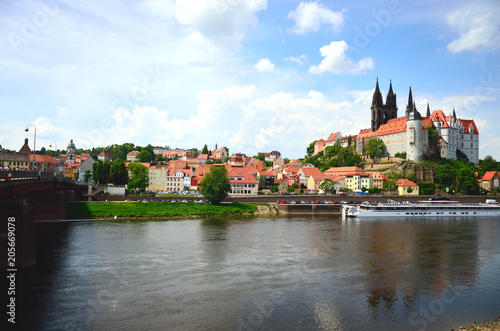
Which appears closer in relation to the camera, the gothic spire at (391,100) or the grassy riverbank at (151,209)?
the grassy riverbank at (151,209)

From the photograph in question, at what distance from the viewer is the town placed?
267 ft

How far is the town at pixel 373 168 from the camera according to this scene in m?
81.5

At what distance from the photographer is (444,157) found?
4338 inches

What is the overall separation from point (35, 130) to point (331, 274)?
28328 mm

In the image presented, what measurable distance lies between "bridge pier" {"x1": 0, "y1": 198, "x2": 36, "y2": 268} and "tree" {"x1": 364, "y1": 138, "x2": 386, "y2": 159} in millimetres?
Answer: 102742

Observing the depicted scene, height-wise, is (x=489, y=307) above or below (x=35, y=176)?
below

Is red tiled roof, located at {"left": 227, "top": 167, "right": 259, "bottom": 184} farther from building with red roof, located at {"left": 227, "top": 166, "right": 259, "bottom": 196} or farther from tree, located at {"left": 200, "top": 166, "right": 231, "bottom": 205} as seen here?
tree, located at {"left": 200, "top": 166, "right": 231, "bottom": 205}

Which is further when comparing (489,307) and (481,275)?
(481,275)

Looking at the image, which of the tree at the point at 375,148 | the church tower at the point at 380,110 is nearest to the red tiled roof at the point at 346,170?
the tree at the point at 375,148

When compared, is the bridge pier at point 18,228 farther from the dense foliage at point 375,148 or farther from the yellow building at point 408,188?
the dense foliage at point 375,148

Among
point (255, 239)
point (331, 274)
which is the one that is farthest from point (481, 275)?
point (255, 239)

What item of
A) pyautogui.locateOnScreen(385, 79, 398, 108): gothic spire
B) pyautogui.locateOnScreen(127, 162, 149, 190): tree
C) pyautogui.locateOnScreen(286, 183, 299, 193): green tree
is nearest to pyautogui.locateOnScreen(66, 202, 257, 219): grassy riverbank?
pyautogui.locateOnScreen(127, 162, 149, 190): tree

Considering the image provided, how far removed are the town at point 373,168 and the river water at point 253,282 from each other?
4062 cm

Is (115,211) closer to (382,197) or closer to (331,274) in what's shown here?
(331,274)
